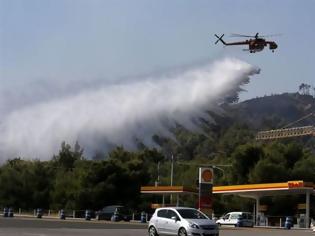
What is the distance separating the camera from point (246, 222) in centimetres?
6194

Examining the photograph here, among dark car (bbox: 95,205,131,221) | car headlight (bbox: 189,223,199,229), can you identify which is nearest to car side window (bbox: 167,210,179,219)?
car headlight (bbox: 189,223,199,229)

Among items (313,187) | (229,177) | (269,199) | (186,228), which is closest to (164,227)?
(186,228)

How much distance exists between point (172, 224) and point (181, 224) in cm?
80

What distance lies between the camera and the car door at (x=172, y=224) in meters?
30.5

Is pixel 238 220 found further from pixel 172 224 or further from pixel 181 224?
pixel 181 224

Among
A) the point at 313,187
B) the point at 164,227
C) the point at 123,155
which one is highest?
the point at 123,155

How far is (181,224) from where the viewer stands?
30156 millimetres

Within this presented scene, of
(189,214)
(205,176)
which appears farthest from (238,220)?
(189,214)

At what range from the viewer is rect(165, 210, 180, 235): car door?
30.5 meters

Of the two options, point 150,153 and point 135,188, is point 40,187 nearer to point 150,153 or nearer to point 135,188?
point 135,188

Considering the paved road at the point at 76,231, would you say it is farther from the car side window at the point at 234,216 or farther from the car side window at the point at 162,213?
the car side window at the point at 234,216

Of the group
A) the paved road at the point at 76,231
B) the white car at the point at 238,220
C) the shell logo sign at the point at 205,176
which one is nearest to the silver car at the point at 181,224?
the paved road at the point at 76,231

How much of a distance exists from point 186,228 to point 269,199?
5977 centimetres

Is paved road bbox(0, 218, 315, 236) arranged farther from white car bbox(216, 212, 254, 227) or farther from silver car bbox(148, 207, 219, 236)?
white car bbox(216, 212, 254, 227)
